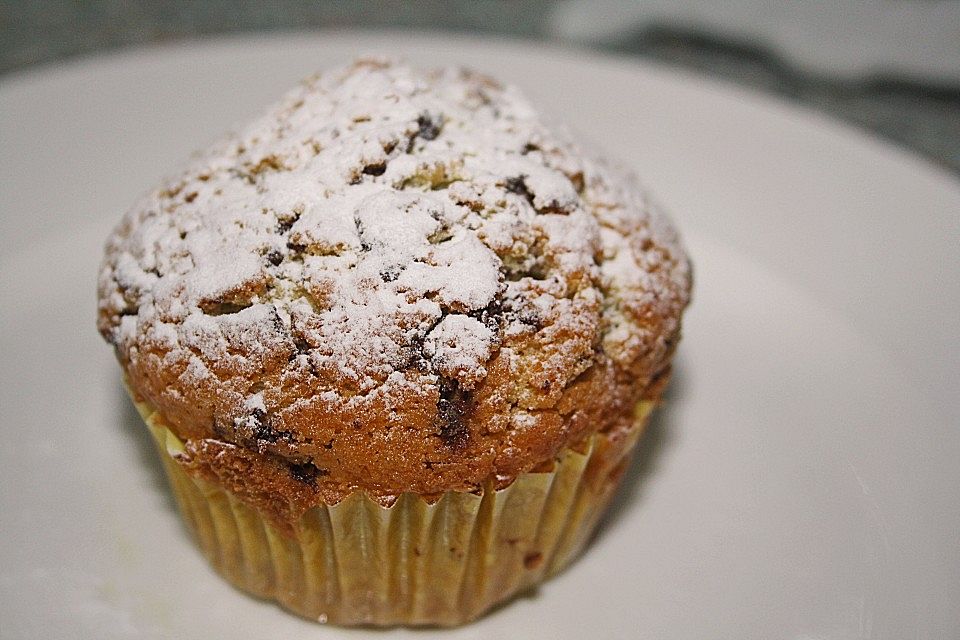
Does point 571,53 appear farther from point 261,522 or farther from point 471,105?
point 261,522

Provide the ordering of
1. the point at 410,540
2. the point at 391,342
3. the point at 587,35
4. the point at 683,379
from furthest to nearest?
the point at 587,35 → the point at 683,379 → the point at 410,540 → the point at 391,342

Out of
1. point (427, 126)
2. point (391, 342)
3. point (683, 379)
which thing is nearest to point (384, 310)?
point (391, 342)

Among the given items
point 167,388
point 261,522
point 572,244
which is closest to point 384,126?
point 572,244

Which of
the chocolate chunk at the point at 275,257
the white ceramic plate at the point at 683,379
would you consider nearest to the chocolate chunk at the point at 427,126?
the chocolate chunk at the point at 275,257

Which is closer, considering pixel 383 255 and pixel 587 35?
pixel 383 255

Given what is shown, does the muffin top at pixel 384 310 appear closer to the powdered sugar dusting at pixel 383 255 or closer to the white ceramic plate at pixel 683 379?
the powdered sugar dusting at pixel 383 255

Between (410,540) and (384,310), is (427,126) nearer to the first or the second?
(384,310)
